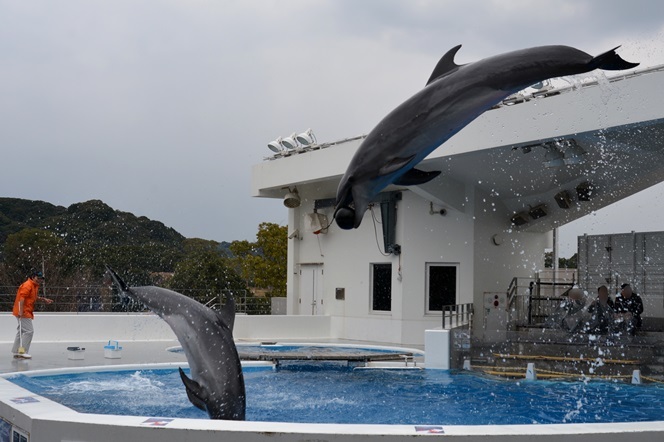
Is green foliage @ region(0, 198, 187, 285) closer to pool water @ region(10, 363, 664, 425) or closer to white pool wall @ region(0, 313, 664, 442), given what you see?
pool water @ region(10, 363, 664, 425)

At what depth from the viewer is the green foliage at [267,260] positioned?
38.9 m

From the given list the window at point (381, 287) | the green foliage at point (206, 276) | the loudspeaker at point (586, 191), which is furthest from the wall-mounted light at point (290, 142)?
the green foliage at point (206, 276)

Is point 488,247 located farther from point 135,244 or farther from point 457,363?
point 135,244

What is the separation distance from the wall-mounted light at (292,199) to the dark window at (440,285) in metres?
3.70

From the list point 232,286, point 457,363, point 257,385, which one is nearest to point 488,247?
point 457,363

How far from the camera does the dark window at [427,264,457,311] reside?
1631 centimetres

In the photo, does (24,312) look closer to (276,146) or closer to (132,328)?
(132,328)

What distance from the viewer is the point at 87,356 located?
1209 cm

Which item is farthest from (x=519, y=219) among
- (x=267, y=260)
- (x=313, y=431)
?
(x=267, y=260)

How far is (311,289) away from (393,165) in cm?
1471

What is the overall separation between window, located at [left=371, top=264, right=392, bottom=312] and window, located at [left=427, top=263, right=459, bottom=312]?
3.22ft

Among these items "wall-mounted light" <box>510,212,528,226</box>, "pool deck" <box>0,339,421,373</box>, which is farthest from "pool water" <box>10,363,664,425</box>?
"wall-mounted light" <box>510,212,528,226</box>

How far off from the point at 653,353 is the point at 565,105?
12.1 ft

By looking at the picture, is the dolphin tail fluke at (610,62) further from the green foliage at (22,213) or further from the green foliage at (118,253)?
the green foliage at (22,213)
